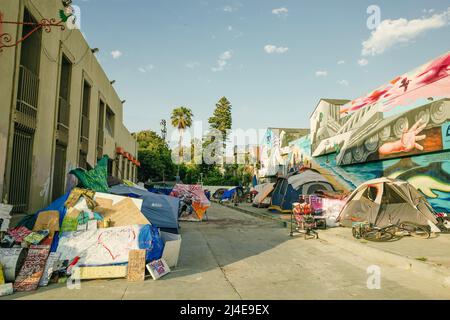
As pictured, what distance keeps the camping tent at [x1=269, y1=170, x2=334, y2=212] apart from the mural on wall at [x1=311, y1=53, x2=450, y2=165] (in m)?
2.71

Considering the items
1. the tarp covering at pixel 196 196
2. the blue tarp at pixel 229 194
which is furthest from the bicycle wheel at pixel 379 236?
the blue tarp at pixel 229 194

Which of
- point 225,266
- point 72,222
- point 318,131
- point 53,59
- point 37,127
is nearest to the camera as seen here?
point 72,222

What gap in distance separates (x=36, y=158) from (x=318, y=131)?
23867 mm

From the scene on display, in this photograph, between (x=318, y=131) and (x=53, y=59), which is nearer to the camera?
(x=53, y=59)

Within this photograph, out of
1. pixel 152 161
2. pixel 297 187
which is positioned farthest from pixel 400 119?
pixel 152 161

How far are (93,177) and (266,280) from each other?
19.1ft

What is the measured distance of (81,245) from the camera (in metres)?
6.34

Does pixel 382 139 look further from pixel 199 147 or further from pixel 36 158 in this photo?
pixel 199 147

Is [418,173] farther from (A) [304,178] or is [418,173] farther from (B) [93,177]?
Result: (B) [93,177]

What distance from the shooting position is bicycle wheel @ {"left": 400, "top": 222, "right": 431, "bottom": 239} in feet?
34.4

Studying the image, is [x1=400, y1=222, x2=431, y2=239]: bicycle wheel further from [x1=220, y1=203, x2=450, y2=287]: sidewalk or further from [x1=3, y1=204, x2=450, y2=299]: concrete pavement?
[x1=3, y1=204, x2=450, y2=299]: concrete pavement

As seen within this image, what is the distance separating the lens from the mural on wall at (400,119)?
14.5m
